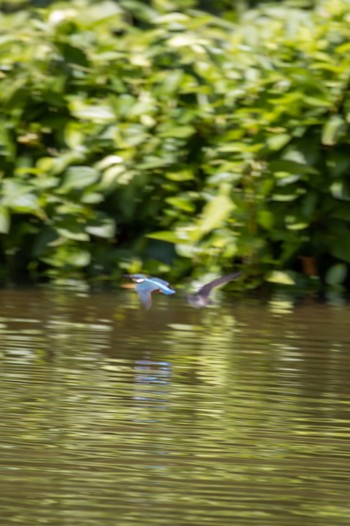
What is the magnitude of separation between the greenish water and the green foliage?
3.32ft

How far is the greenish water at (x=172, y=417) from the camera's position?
330 cm

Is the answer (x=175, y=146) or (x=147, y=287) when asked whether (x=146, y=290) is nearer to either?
(x=147, y=287)

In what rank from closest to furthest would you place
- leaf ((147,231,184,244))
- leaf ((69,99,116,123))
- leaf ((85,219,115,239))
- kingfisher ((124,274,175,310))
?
kingfisher ((124,274,175,310))
leaf ((147,231,184,244))
leaf ((69,99,116,123))
leaf ((85,219,115,239))

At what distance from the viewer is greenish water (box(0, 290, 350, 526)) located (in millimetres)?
3299

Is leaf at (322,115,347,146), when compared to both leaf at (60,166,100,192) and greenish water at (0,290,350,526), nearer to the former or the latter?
greenish water at (0,290,350,526)

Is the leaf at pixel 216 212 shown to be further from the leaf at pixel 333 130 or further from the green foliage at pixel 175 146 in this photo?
the leaf at pixel 333 130

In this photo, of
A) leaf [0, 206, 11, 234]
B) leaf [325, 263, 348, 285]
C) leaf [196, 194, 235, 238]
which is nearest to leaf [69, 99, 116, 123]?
leaf [0, 206, 11, 234]

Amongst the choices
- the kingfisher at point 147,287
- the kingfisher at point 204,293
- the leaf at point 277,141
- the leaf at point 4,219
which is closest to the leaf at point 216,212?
the leaf at point 277,141

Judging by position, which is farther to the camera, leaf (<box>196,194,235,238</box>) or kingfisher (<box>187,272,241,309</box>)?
leaf (<box>196,194,235,238</box>)

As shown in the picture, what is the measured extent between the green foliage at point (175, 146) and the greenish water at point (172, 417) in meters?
1.01

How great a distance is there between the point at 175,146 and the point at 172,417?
3.81 meters

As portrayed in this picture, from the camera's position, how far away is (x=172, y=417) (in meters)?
4.27

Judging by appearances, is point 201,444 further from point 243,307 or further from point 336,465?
point 243,307

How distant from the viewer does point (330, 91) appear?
7.62 m
